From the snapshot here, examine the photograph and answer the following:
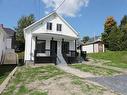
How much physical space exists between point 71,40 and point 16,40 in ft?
83.8

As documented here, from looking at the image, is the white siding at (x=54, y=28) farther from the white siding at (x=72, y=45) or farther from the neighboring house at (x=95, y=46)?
the neighboring house at (x=95, y=46)

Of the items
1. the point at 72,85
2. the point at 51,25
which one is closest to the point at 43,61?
the point at 51,25

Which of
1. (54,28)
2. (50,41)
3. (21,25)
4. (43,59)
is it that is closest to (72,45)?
(54,28)

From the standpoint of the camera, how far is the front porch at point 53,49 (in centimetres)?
2673

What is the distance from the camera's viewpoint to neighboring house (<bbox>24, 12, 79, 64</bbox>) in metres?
27.3

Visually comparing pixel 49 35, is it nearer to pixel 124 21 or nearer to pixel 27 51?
pixel 27 51

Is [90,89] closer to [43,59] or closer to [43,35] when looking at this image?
[43,59]

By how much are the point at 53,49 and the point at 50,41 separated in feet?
3.81

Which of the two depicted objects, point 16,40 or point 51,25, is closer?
point 51,25

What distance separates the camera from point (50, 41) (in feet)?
95.0

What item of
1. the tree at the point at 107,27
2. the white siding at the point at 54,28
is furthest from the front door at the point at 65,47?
the tree at the point at 107,27

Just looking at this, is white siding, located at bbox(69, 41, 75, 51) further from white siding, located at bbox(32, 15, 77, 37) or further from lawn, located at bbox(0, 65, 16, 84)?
lawn, located at bbox(0, 65, 16, 84)

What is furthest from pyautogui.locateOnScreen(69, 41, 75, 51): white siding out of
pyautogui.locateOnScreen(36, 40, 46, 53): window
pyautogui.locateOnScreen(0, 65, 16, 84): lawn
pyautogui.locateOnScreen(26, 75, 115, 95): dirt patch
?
pyautogui.locateOnScreen(26, 75, 115, 95): dirt patch

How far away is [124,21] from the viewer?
58.1m
